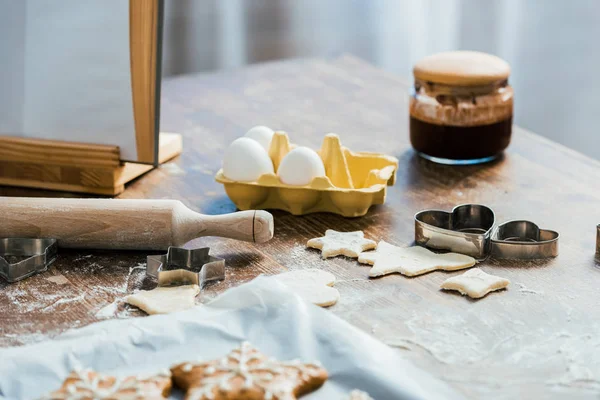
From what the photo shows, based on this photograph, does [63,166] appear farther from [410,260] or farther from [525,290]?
[525,290]

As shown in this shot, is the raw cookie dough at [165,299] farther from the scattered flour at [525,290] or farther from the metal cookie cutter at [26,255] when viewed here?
the scattered flour at [525,290]

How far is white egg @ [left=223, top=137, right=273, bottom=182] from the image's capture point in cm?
121

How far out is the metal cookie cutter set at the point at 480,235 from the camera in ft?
3.53

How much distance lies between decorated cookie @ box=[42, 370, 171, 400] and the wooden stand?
55 cm

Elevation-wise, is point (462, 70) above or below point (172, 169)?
above

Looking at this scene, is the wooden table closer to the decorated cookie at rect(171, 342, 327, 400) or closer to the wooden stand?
the wooden stand

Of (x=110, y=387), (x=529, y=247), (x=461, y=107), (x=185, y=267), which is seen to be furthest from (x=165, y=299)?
(x=461, y=107)

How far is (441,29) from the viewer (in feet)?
10.4

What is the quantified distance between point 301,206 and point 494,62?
437 mm

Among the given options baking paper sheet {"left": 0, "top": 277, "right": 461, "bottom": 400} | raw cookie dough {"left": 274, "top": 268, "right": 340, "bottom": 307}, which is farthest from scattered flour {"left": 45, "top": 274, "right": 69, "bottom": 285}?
raw cookie dough {"left": 274, "top": 268, "right": 340, "bottom": 307}

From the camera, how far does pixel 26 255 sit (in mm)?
1093

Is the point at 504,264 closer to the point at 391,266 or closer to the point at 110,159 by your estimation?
the point at 391,266

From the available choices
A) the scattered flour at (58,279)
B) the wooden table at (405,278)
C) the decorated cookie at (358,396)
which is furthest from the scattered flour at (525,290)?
the scattered flour at (58,279)

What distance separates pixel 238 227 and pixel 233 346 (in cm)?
27
